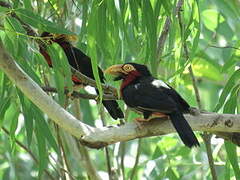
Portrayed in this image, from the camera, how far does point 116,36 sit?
4285mm

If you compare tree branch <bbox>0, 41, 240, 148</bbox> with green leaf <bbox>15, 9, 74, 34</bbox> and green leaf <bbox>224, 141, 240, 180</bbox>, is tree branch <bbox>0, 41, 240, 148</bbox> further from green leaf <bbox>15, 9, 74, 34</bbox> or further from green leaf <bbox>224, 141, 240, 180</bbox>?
green leaf <bbox>224, 141, 240, 180</bbox>

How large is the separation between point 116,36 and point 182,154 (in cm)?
194

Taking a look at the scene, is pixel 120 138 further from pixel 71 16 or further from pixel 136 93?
pixel 71 16

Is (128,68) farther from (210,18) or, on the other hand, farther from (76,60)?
(210,18)

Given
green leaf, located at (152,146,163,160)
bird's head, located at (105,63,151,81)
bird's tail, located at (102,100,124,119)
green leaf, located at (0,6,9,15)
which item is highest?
green leaf, located at (0,6,9,15)

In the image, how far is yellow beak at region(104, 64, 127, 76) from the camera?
469cm

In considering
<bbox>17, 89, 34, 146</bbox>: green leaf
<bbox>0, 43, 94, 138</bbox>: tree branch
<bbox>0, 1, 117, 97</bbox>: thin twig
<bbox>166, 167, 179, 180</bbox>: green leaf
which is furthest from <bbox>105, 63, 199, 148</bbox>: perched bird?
<bbox>166, 167, 179, 180</bbox>: green leaf

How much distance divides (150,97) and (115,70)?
20.5 inches

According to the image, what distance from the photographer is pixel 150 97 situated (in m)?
4.39

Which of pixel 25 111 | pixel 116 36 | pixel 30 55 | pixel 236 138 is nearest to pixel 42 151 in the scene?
pixel 25 111

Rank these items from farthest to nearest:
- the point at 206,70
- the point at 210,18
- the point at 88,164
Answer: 1. the point at 206,70
2. the point at 210,18
3. the point at 88,164

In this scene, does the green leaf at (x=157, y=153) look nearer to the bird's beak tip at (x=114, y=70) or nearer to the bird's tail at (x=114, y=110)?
the bird's tail at (x=114, y=110)

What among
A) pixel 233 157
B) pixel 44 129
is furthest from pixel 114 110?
pixel 233 157

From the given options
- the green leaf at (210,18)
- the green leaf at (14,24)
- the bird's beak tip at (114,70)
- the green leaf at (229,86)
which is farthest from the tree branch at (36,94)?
the green leaf at (210,18)
